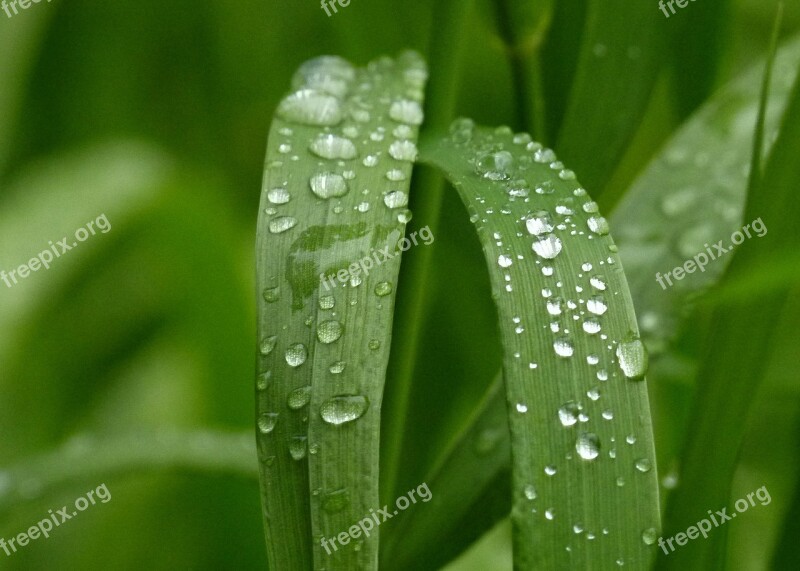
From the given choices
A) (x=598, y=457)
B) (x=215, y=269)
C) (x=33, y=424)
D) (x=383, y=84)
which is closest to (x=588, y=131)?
(x=383, y=84)

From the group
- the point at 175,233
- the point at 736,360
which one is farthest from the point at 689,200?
the point at 175,233

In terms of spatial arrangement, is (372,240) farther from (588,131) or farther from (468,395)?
(468,395)

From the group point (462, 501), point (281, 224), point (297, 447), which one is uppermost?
point (281, 224)

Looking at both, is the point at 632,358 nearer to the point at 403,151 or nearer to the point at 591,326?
the point at 591,326

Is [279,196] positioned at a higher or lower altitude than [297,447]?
higher

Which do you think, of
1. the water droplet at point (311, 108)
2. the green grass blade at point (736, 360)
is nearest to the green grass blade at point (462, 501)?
the green grass blade at point (736, 360)

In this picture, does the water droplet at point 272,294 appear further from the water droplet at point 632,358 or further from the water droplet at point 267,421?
the water droplet at point 632,358
